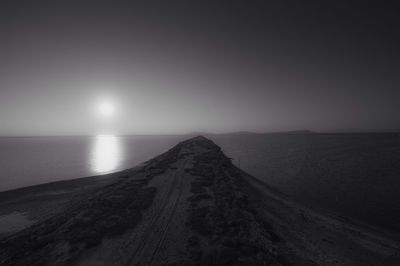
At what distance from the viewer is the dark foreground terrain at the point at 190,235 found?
1107 centimetres

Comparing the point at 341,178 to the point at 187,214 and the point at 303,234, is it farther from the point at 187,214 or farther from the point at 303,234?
the point at 187,214

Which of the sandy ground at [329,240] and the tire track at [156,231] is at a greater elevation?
the tire track at [156,231]

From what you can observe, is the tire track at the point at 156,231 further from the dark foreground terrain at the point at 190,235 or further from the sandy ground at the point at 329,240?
the sandy ground at the point at 329,240

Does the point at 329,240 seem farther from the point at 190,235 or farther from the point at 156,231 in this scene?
the point at 156,231

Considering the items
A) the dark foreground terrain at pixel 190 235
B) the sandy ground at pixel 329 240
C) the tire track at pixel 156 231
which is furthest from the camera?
the sandy ground at pixel 329 240

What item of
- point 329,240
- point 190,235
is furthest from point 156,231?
point 329,240

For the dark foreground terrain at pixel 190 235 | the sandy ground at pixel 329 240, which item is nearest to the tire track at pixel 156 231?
the dark foreground terrain at pixel 190 235

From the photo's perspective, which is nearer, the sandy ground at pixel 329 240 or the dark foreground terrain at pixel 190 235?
the dark foreground terrain at pixel 190 235

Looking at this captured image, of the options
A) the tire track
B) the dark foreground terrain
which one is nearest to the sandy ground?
the dark foreground terrain

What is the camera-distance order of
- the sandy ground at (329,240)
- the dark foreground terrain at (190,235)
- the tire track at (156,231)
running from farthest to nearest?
the sandy ground at (329,240), the dark foreground terrain at (190,235), the tire track at (156,231)

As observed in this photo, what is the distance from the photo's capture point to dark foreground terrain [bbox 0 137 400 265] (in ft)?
36.3

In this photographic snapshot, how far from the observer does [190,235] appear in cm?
1296

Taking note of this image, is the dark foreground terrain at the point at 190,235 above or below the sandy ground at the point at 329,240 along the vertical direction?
above

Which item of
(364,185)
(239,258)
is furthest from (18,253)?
(364,185)
